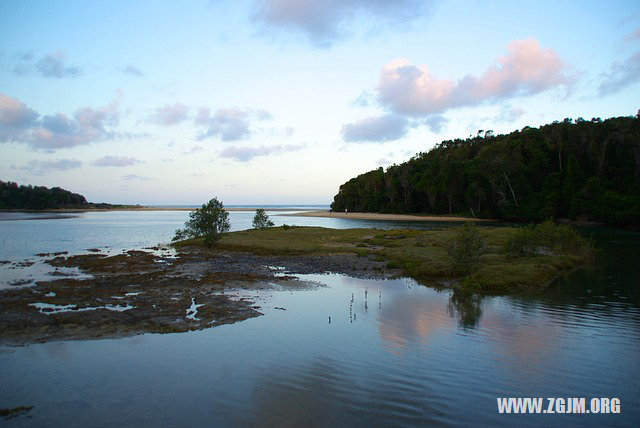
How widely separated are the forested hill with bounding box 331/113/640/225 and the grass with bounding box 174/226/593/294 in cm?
3868

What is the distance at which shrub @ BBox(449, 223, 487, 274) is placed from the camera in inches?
979

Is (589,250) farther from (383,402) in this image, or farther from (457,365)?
(383,402)

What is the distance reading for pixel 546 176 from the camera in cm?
8931

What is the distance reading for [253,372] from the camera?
11.3m

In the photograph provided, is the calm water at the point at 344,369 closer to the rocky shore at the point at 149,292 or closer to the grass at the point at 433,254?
the rocky shore at the point at 149,292

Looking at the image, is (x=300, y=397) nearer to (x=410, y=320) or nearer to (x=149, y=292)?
(x=410, y=320)

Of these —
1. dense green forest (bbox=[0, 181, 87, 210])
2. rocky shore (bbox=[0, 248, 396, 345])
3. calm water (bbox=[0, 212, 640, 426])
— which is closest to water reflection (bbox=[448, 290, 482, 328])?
calm water (bbox=[0, 212, 640, 426])

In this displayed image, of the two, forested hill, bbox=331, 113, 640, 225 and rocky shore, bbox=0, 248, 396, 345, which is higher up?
forested hill, bbox=331, 113, 640, 225

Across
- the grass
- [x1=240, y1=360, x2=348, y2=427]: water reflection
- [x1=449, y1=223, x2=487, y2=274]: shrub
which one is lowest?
[x1=240, y1=360, x2=348, y2=427]: water reflection

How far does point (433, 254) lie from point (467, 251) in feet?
23.4

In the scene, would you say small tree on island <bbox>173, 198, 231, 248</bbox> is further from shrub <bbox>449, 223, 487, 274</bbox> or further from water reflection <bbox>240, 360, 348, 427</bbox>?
water reflection <bbox>240, 360, 348, 427</bbox>

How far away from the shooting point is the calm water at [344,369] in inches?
354

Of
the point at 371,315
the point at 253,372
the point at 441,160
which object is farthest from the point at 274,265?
the point at 441,160

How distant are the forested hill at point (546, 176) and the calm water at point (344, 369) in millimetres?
67700
